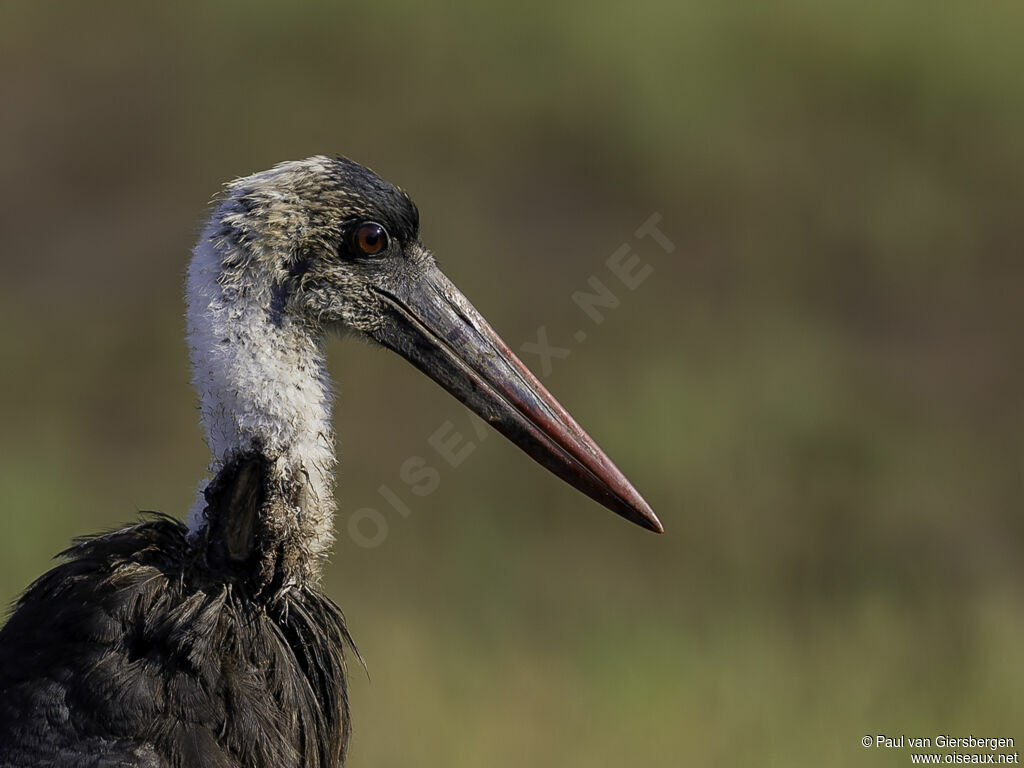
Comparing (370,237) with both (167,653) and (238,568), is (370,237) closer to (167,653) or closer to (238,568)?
(238,568)

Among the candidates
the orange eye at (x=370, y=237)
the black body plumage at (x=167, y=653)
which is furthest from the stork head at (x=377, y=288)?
the black body plumage at (x=167, y=653)

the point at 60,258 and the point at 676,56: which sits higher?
the point at 676,56

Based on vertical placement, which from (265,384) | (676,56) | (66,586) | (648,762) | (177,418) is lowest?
(648,762)

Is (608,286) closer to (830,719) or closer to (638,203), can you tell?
(638,203)

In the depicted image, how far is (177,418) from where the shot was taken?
362 inches

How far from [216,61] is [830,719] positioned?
25.6 feet

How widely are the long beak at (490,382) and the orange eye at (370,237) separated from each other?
0.48 feet

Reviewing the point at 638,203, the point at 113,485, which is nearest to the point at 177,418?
the point at 113,485

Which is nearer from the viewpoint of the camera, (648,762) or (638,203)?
(648,762)

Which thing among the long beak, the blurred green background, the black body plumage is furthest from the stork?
the blurred green background

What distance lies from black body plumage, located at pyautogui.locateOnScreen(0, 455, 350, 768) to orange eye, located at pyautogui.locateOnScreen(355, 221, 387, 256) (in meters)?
0.73

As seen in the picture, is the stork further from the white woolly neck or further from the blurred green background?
the blurred green background

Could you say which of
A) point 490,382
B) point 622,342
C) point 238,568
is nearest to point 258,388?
point 238,568

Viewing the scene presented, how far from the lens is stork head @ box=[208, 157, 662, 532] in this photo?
3.58 meters
